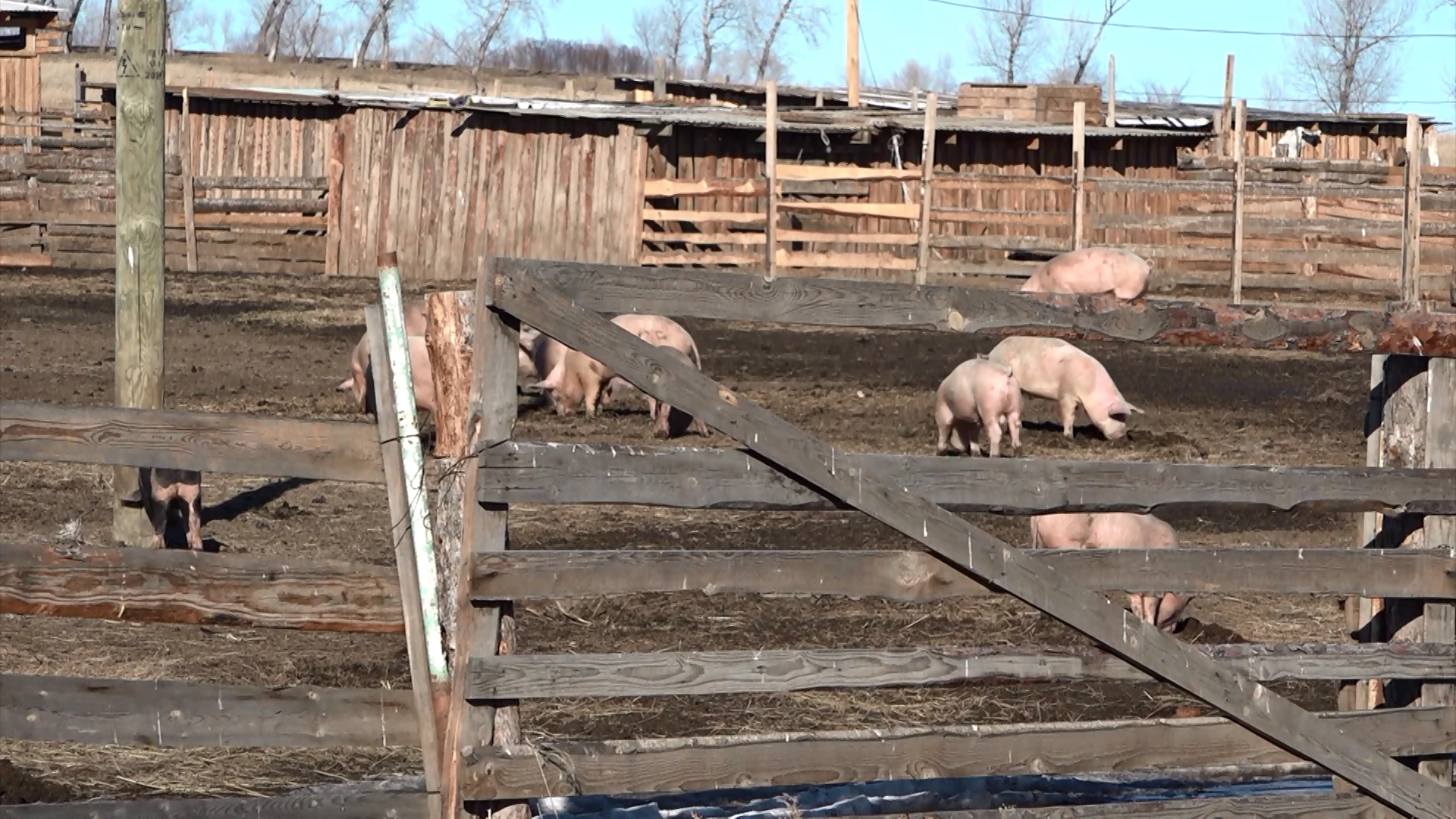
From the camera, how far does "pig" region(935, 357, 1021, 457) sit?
10641mm

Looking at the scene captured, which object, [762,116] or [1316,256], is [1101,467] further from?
[762,116]

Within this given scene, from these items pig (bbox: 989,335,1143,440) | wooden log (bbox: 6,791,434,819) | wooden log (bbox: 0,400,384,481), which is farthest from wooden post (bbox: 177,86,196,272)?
wooden log (bbox: 6,791,434,819)

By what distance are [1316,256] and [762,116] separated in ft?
24.0

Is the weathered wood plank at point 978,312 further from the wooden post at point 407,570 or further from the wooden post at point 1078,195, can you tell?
the wooden post at point 1078,195

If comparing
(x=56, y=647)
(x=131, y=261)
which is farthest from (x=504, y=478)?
(x=131, y=261)

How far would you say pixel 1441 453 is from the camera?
432 centimetres

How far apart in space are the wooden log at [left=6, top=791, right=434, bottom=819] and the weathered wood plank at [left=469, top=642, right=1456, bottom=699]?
1.15 feet

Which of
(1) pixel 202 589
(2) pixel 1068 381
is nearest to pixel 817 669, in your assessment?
(1) pixel 202 589

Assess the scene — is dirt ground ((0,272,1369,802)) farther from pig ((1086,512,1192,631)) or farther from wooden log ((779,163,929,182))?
wooden log ((779,163,929,182))

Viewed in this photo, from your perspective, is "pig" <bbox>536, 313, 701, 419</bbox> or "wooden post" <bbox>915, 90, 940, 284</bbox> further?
"wooden post" <bbox>915, 90, 940, 284</bbox>

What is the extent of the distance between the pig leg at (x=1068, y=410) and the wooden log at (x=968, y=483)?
7.34 meters

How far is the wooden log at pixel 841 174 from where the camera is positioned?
21.9 m

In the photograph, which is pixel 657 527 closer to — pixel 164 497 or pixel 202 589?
pixel 164 497

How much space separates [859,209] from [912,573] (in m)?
18.7
